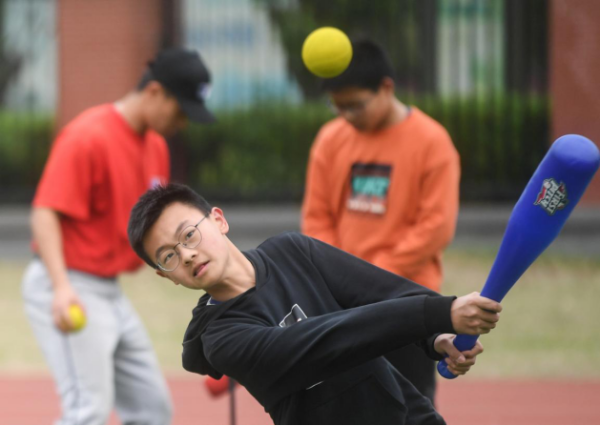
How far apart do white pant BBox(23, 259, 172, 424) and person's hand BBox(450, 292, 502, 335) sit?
2369 millimetres

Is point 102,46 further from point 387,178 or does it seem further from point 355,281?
point 355,281

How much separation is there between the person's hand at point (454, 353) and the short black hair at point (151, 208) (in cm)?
75

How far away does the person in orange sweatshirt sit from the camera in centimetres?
434

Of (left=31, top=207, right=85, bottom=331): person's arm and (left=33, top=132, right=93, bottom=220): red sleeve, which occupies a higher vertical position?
(left=33, top=132, right=93, bottom=220): red sleeve

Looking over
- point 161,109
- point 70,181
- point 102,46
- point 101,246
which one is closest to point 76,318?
point 101,246

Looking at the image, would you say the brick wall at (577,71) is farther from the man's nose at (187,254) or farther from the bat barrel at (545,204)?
the man's nose at (187,254)

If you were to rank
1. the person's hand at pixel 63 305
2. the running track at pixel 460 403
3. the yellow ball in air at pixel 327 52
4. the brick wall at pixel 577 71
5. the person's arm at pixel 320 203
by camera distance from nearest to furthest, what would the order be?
1. the yellow ball in air at pixel 327 52
2. the person's hand at pixel 63 305
3. the person's arm at pixel 320 203
4. the running track at pixel 460 403
5. the brick wall at pixel 577 71

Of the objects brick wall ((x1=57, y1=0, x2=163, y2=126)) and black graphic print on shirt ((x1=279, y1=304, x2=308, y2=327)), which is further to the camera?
brick wall ((x1=57, y1=0, x2=163, y2=126))

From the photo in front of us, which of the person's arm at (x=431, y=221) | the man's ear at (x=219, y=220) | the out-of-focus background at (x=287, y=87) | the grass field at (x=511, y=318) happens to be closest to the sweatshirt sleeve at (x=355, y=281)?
the man's ear at (x=219, y=220)

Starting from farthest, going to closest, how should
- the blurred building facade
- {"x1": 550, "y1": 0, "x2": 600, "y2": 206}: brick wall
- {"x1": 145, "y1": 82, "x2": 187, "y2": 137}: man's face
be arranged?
1. the blurred building facade
2. {"x1": 550, "y1": 0, "x2": 600, "y2": 206}: brick wall
3. {"x1": 145, "y1": 82, "x2": 187, "y2": 137}: man's face

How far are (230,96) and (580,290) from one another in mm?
6129

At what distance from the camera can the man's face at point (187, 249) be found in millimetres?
2670

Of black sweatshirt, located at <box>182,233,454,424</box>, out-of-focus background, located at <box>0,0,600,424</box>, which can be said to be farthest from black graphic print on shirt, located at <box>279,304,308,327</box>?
out-of-focus background, located at <box>0,0,600,424</box>

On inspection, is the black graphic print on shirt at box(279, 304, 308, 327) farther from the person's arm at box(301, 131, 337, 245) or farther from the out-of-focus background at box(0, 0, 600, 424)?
the out-of-focus background at box(0, 0, 600, 424)
